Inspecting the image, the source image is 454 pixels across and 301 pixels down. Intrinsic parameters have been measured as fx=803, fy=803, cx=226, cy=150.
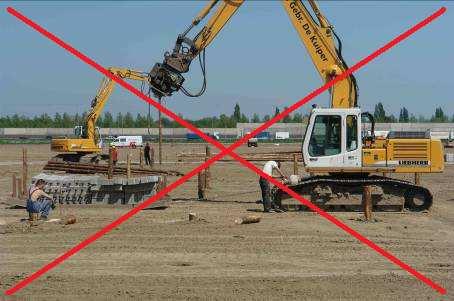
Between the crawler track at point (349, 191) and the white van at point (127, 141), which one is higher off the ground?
the white van at point (127, 141)

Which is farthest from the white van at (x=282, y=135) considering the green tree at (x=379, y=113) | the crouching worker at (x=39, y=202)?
the crouching worker at (x=39, y=202)

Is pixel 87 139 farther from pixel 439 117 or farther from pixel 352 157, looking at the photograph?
pixel 439 117

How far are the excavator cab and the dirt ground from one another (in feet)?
4.54

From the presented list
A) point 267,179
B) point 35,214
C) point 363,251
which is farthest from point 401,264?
point 35,214

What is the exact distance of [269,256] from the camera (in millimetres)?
13719

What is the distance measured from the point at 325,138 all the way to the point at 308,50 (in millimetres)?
2880

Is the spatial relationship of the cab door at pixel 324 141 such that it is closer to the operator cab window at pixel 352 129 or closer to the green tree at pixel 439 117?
the operator cab window at pixel 352 129

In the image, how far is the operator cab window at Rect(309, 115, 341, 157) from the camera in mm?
20766

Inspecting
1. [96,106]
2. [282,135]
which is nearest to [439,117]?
[282,135]

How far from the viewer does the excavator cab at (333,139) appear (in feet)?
67.8

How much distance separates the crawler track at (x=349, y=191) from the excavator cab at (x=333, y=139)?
0.53 m

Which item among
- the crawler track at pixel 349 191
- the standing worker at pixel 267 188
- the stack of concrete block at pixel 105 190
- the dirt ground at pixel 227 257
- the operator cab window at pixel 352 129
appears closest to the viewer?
the dirt ground at pixel 227 257

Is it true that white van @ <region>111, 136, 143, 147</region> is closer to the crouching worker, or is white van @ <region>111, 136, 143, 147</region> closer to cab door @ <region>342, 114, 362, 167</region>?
cab door @ <region>342, 114, 362, 167</region>

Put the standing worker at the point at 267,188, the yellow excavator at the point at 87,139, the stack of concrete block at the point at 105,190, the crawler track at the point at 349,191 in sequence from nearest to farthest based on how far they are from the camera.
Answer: the standing worker at the point at 267,188 < the crawler track at the point at 349,191 < the stack of concrete block at the point at 105,190 < the yellow excavator at the point at 87,139
